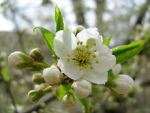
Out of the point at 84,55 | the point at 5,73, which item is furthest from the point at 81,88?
the point at 5,73

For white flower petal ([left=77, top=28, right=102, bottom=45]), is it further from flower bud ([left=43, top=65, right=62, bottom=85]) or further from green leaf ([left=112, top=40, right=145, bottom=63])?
flower bud ([left=43, top=65, right=62, bottom=85])

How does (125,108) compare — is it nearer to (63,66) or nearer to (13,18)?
(13,18)

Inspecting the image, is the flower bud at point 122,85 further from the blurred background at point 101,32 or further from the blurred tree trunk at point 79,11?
the blurred tree trunk at point 79,11

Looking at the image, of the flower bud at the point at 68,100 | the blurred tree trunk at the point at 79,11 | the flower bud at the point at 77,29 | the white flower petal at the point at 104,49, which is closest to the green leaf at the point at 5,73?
the flower bud at the point at 68,100

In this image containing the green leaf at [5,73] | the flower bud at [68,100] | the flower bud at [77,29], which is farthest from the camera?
the green leaf at [5,73]

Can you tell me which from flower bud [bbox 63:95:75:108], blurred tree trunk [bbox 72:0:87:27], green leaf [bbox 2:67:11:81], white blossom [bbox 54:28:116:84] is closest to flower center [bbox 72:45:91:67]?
white blossom [bbox 54:28:116:84]

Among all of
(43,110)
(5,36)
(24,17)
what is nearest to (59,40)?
(43,110)

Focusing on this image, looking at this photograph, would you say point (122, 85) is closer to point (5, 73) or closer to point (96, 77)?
point (96, 77)

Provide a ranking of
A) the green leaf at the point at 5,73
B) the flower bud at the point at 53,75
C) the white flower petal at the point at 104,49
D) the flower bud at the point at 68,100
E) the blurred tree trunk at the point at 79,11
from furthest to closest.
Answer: the blurred tree trunk at the point at 79,11 → the green leaf at the point at 5,73 → the flower bud at the point at 68,100 → the white flower petal at the point at 104,49 → the flower bud at the point at 53,75
